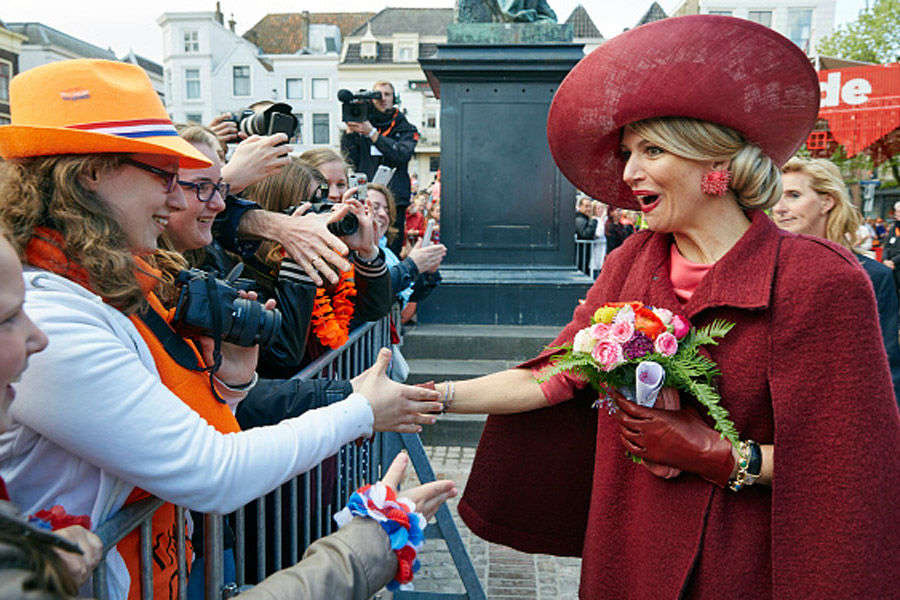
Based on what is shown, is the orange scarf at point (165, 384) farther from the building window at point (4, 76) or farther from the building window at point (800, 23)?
the building window at point (800, 23)

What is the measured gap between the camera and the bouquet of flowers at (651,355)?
5.75 ft

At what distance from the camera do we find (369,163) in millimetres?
7152

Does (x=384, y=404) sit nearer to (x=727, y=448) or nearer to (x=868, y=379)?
(x=727, y=448)

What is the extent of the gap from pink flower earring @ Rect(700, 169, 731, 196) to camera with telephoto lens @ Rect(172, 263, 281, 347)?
1.24 metres

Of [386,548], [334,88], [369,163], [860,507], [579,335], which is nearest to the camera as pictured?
[386,548]

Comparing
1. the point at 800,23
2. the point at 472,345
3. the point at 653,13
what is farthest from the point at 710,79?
the point at 800,23

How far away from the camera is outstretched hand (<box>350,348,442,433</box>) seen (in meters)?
1.90

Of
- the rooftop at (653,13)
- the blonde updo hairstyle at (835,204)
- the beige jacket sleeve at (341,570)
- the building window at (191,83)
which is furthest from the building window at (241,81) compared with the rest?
the beige jacket sleeve at (341,570)

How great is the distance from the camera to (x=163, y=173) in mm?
1620

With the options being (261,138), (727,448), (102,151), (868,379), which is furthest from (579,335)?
(261,138)

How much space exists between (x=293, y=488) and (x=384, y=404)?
1.72ft

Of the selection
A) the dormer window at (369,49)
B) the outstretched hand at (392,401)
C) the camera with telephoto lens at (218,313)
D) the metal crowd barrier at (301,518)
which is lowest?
the metal crowd barrier at (301,518)

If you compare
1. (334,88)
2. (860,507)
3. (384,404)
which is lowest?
(860,507)

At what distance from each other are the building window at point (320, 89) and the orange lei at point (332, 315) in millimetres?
48812
